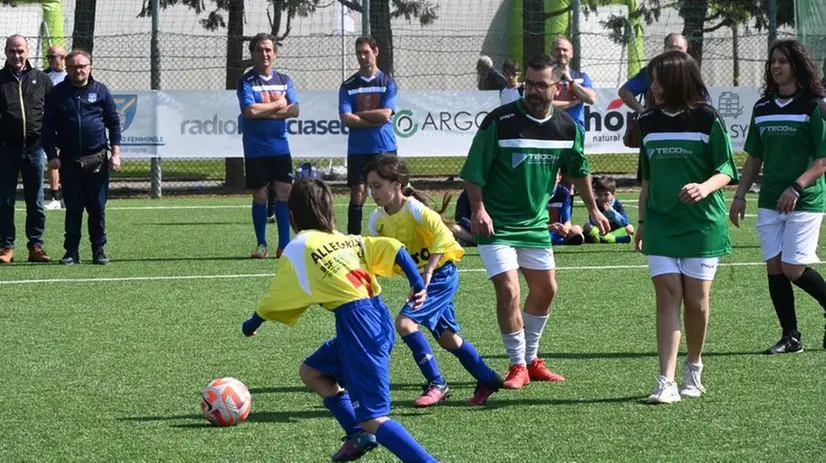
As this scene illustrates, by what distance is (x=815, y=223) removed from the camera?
26.5 feet

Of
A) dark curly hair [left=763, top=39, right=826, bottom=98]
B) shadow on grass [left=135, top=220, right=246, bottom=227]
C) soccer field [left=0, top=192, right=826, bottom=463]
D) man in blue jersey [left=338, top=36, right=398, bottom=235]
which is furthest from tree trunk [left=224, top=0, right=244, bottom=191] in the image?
dark curly hair [left=763, top=39, right=826, bottom=98]

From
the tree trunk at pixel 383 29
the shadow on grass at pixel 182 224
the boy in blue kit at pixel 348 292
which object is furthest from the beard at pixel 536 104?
the tree trunk at pixel 383 29

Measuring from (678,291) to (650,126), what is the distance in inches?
33.4

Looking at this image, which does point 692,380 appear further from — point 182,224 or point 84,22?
point 84,22

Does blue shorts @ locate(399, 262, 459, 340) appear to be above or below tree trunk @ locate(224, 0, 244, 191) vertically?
below

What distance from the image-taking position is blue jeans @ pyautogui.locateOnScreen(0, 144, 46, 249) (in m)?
12.9

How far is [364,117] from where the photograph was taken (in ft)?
43.3

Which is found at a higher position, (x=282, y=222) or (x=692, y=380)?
(x=282, y=222)

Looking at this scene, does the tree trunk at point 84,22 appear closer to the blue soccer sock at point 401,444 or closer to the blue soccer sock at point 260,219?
the blue soccer sock at point 260,219

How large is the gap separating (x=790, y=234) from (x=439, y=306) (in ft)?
8.35

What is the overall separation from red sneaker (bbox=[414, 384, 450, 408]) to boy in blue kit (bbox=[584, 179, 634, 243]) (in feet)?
24.1

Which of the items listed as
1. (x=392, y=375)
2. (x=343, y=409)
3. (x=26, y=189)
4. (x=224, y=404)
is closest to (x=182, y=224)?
(x=26, y=189)

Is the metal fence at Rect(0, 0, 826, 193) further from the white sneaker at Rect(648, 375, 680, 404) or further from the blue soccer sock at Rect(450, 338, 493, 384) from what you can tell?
the white sneaker at Rect(648, 375, 680, 404)

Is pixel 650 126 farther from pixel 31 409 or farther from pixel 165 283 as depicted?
pixel 165 283
